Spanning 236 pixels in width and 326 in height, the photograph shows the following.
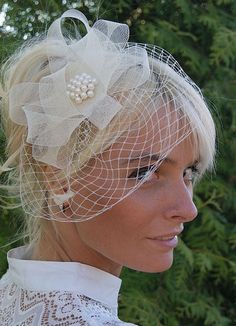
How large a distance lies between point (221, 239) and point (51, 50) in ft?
3.46

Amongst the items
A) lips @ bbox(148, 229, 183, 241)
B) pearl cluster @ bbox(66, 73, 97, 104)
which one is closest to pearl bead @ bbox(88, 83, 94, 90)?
pearl cluster @ bbox(66, 73, 97, 104)

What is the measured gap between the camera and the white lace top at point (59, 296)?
3.24 feet

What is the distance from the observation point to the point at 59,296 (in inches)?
40.4

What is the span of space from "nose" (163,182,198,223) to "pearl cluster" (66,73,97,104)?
0.20 meters

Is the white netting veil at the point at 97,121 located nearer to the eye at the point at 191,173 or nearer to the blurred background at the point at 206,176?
the eye at the point at 191,173

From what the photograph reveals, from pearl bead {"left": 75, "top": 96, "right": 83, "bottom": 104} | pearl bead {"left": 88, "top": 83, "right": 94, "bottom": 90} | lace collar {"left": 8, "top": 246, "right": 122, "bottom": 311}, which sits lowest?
lace collar {"left": 8, "top": 246, "right": 122, "bottom": 311}

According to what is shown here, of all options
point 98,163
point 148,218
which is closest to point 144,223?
point 148,218

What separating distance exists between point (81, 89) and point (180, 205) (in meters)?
0.23

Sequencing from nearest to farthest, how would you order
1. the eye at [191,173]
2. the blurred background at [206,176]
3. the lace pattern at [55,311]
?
the lace pattern at [55,311] < the eye at [191,173] < the blurred background at [206,176]

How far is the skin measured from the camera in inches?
40.9

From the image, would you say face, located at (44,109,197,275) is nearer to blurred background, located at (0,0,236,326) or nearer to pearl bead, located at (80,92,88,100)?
pearl bead, located at (80,92,88,100)

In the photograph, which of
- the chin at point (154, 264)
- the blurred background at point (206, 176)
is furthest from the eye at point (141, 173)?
the blurred background at point (206, 176)

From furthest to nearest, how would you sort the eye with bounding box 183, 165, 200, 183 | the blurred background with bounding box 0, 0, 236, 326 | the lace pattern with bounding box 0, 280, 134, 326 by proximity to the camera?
the blurred background with bounding box 0, 0, 236, 326 → the eye with bounding box 183, 165, 200, 183 → the lace pattern with bounding box 0, 280, 134, 326

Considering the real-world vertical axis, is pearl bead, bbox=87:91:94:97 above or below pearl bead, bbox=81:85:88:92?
below
